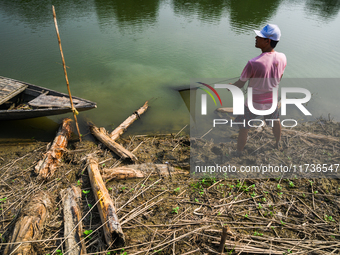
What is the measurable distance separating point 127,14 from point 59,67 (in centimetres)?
916

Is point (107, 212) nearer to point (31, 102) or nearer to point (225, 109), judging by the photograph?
point (31, 102)

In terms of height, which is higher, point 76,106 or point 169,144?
point 76,106

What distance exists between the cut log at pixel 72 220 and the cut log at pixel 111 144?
111 centimetres

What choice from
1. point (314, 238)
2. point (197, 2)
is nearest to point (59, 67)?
point (314, 238)

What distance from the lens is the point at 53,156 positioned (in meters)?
4.12

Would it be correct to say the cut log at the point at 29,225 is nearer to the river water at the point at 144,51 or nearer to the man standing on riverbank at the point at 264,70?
the river water at the point at 144,51

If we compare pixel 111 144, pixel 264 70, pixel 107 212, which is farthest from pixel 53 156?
pixel 264 70

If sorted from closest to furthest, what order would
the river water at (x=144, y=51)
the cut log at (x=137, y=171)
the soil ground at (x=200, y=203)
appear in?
the soil ground at (x=200, y=203) → the cut log at (x=137, y=171) → the river water at (x=144, y=51)

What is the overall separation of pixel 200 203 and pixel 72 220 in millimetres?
1848

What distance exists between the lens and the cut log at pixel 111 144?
13.7 feet

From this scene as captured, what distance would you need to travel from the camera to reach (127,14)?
615 inches

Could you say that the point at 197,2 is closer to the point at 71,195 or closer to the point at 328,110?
the point at 328,110

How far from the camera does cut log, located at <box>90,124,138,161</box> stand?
13.7 ft

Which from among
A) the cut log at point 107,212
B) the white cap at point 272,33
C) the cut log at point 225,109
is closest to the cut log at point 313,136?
the cut log at point 225,109
